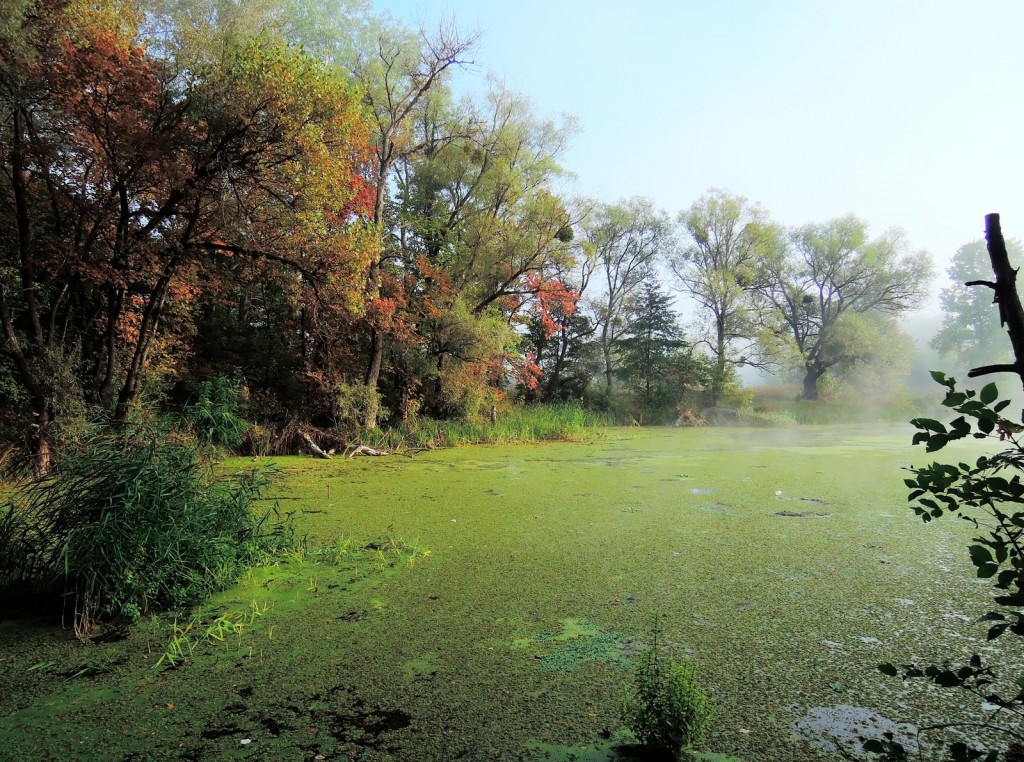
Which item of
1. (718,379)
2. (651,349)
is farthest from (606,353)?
(718,379)

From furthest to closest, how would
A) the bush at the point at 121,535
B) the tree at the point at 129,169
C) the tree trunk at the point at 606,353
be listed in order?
1. the tree trunk at the point at 606,353
2. the tree at the point at 129,169
3. the bush at the point at 121,535

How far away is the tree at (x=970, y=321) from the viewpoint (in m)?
16.1

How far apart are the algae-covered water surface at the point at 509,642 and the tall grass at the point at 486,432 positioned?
421cm

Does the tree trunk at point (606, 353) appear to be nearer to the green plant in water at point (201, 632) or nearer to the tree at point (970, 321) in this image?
the tree at point (970, 321)

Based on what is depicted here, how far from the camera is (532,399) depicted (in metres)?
14.3

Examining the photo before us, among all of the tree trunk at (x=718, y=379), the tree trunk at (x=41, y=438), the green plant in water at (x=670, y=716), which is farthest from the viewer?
the tree trunk at (x=718, y=379)

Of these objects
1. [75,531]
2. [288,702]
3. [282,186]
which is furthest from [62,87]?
[288,702]

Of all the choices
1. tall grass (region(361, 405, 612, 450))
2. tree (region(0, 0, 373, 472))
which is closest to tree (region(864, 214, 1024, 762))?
tree (region(0, 0, 373, 472))

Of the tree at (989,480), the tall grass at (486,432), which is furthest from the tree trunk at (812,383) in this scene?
the tree at (989,480)

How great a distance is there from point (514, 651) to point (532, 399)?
1274cm

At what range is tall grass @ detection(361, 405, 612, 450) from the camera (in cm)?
754

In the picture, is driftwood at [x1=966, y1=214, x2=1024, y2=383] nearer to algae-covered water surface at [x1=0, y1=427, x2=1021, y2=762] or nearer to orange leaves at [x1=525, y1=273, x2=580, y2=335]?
algae-covered water surface at [x1=0, y1=427, x2=1021, y2=762]

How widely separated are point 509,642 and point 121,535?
4.50 feet

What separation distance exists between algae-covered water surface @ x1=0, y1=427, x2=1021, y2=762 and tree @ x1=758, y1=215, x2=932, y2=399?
15.6 meters
